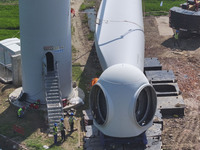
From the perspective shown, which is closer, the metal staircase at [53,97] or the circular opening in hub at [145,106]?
the circular opening in hub at [145,106]

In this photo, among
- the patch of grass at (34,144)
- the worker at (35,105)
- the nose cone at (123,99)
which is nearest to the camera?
the nose cone at (123,99)

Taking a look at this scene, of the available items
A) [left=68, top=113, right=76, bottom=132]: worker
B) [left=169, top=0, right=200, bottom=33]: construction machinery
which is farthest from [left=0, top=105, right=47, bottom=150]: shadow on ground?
[left=169, top=0, right=200, bottom=33]: construction machinery

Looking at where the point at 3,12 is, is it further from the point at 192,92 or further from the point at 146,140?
the point at 146,140

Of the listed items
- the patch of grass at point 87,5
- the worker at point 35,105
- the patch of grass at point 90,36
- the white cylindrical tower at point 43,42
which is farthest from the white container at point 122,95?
the patch of grass at point 87,5

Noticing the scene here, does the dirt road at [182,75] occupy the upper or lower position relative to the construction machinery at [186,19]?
lower

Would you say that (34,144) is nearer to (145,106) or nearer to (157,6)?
(145,106)

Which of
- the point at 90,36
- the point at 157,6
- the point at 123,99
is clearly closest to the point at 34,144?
the point at 123,99

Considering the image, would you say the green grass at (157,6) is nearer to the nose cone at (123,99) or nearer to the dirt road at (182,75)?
the dirt road at (182,75)

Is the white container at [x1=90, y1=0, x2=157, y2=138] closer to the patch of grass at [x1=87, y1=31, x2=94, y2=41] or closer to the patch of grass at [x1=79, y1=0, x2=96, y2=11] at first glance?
the patch of grass at [x1=87, y1=31, x2=94, y2=41]
